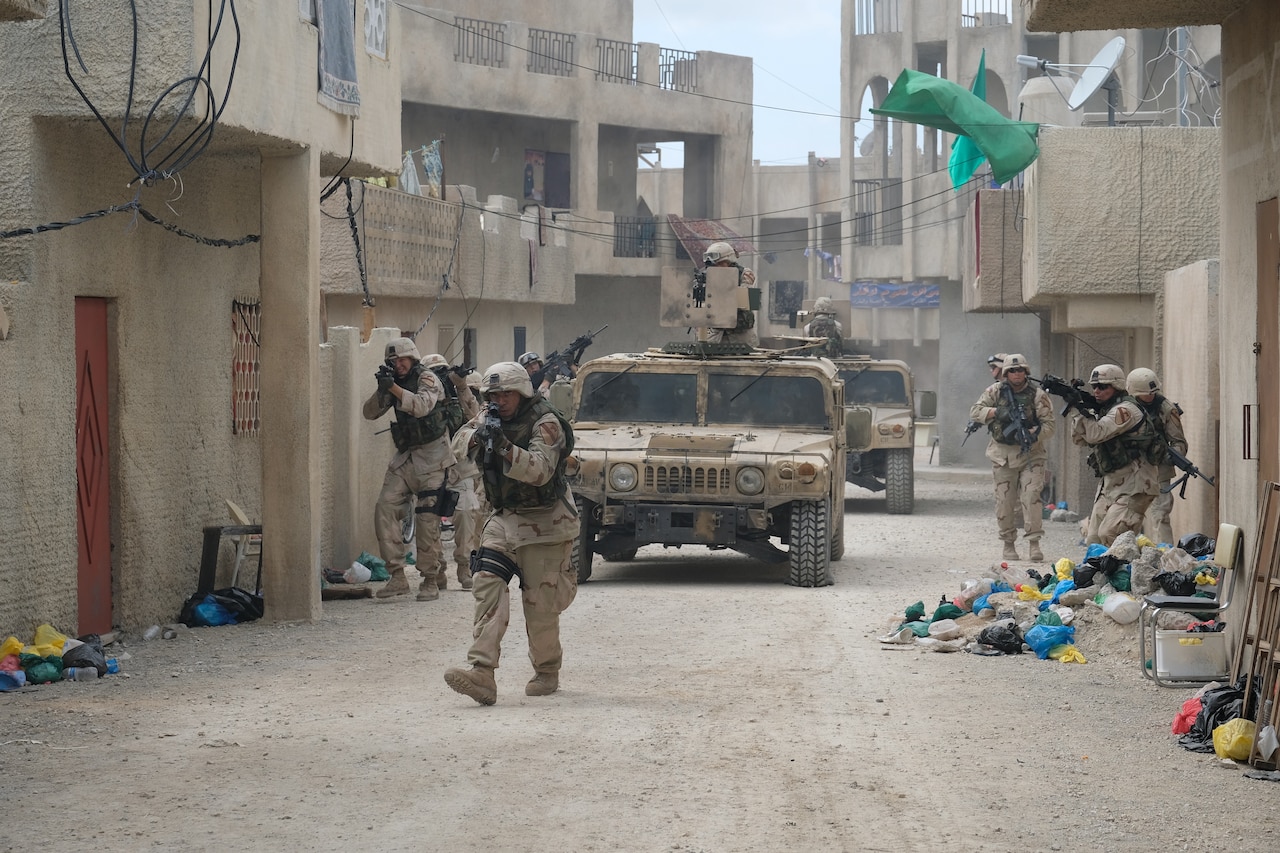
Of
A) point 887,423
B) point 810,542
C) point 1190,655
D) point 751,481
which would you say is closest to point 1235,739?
point 1190,655

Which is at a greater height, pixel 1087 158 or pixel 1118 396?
pixel 1087 158

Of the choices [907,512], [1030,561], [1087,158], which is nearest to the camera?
[1030,561]

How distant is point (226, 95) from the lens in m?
8.47

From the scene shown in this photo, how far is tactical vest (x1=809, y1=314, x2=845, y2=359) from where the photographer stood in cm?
2014

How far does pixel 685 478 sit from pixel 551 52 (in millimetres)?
21342

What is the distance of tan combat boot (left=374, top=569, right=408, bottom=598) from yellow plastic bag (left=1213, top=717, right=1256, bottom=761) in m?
5.99

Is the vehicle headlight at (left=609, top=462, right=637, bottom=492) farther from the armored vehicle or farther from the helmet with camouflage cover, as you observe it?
the armored vehicle

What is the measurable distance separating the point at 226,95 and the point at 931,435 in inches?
1161

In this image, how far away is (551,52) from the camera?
3117 centimetres

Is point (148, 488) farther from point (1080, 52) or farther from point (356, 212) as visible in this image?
point (1080, 52)

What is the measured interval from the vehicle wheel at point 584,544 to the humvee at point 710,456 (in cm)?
1

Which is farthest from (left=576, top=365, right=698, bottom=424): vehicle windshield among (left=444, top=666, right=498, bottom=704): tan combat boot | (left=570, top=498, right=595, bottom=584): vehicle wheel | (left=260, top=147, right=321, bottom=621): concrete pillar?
(left=444, top=666, right=498, bottom=704): tan combat boot

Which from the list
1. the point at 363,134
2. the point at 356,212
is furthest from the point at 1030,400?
the point at 356,212

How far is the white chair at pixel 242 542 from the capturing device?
34.6 feet
